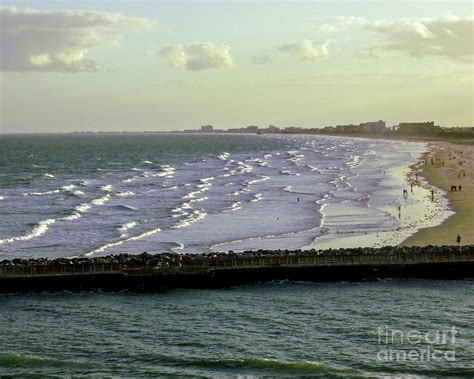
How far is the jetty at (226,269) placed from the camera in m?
37.9

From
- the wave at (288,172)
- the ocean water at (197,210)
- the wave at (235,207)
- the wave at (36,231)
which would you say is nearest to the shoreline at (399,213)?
the ocean water at (197,210)

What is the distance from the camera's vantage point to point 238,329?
31.0 m

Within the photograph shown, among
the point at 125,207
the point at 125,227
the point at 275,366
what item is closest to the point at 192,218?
the point at 125,227

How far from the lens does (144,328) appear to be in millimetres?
31266

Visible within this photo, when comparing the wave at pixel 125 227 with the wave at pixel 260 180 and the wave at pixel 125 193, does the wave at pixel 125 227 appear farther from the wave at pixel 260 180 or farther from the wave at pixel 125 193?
the wave at pixel 260 180

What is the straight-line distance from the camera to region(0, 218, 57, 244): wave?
2157 inches

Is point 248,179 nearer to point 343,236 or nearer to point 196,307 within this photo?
point 343,236

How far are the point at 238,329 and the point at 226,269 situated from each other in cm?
823

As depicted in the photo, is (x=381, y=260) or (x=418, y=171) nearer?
(x=381, y=260)

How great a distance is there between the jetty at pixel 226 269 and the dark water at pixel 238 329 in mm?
1026

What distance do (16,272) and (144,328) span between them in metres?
9.77

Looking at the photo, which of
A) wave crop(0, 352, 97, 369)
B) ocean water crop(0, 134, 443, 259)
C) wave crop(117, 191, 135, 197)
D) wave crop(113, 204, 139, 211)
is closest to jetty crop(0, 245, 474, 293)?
wave crop(0, 352, 97, 369)

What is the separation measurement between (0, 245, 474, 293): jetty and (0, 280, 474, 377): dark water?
1026 millimetres

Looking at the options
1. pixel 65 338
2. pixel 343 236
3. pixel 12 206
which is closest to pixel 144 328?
pixel 65 338
